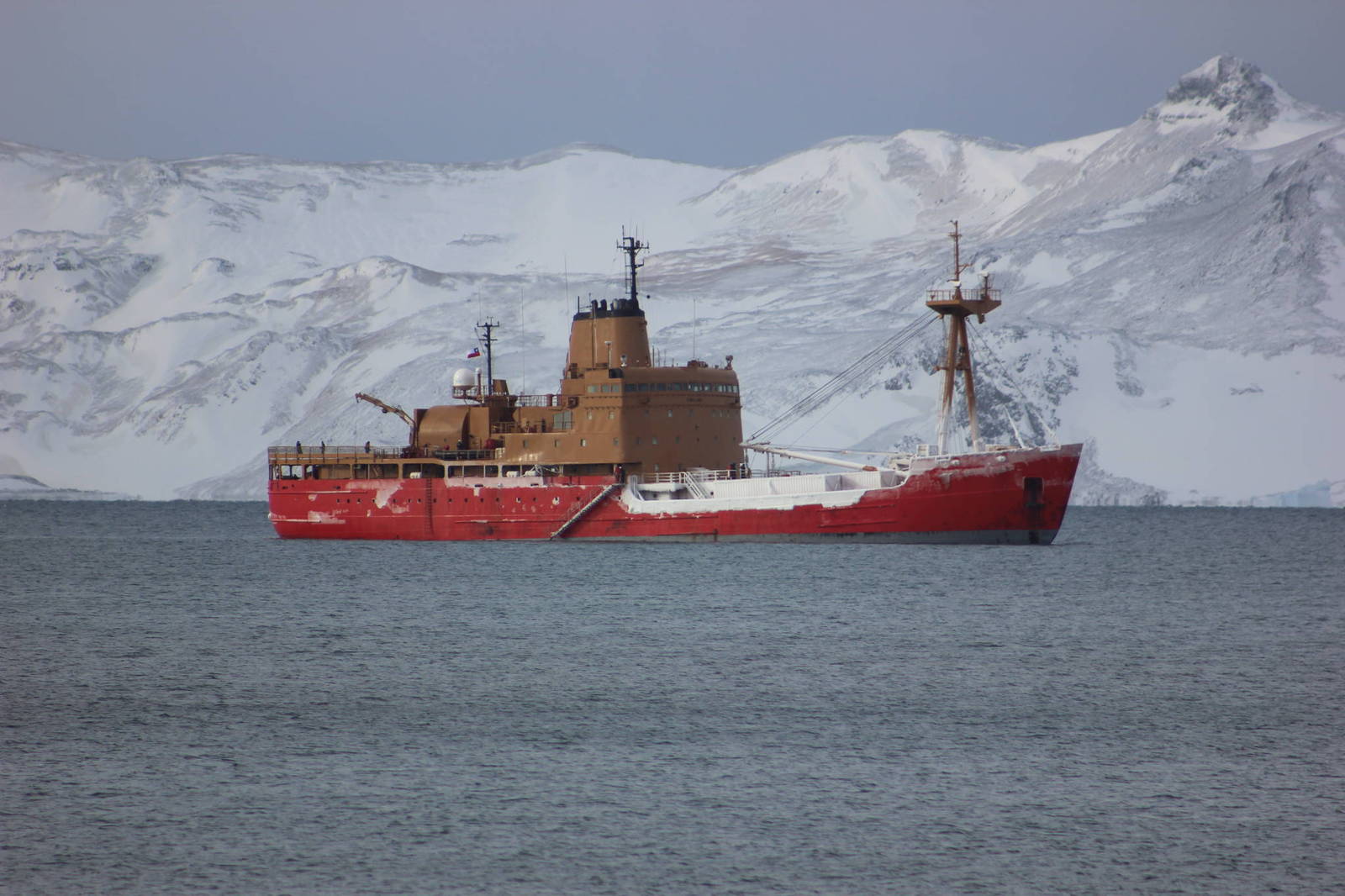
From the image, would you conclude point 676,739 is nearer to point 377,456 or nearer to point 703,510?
point 703,510

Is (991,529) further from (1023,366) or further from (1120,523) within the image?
(1023,366)

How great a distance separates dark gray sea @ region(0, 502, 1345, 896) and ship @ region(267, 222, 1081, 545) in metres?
4.65

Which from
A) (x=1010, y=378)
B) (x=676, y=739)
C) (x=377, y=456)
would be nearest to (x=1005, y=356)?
(x=1010, y=378)

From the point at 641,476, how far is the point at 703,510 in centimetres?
385

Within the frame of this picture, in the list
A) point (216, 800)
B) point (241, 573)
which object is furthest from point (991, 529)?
point (216, 800)

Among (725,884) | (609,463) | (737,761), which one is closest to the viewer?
(725,884)

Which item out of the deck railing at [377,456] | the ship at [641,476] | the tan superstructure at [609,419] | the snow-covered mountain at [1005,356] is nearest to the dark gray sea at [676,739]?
the ship at [641,476]

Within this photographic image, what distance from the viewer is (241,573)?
5831 cm

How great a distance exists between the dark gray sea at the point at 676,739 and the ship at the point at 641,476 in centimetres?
465

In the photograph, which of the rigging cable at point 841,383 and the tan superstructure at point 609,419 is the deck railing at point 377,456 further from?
the rigging cable at point 841,383

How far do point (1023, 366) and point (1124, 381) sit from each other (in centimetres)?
841

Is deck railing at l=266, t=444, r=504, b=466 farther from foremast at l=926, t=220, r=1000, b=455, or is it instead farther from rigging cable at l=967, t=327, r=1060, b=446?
rigging cable at l=967, t=327, r=1060, b=446

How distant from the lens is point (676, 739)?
85.8ft

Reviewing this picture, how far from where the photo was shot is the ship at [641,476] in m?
54.8
